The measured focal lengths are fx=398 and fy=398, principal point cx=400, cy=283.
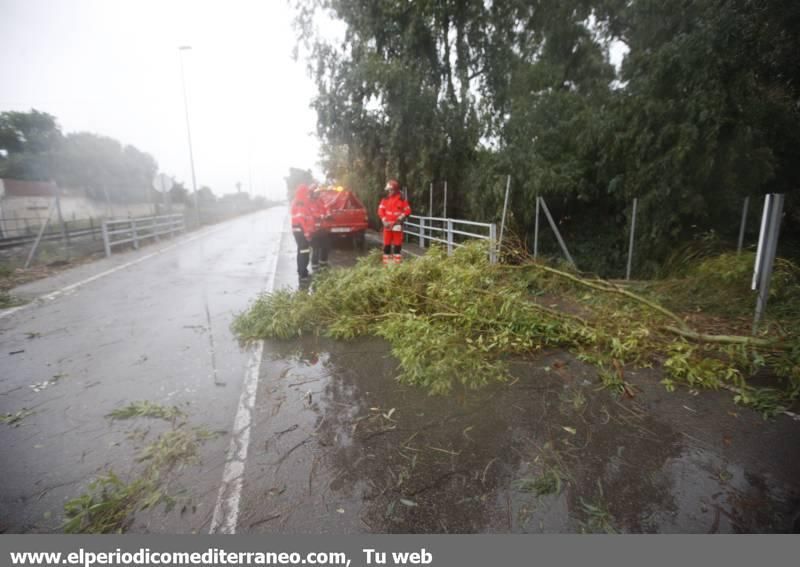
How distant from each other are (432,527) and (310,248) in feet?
22.7

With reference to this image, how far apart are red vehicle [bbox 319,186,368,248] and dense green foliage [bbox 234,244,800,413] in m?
6.86

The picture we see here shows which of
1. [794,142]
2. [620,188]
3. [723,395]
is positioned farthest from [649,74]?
[723,395]

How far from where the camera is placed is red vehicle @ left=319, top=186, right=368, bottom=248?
42.1ft

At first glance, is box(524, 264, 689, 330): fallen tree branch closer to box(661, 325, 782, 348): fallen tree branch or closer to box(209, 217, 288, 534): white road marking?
box(661, 325, 782, 348): fallen tree branch

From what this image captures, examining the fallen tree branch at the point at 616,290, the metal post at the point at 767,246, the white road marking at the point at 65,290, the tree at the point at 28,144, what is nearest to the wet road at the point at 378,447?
the fallen tree branch at the point at 616,290

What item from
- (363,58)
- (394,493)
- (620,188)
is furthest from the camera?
(363,58)

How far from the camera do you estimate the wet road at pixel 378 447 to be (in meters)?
2.17

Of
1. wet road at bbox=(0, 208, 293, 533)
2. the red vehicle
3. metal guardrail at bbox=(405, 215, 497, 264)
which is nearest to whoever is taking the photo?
wet road at bbox=(0, 208, 293, 533)

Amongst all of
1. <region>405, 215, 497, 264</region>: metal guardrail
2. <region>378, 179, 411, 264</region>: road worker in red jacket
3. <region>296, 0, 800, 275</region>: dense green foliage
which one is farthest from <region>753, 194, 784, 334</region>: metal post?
<region>378, 179, 411, 264</region>: road worker in red jacket

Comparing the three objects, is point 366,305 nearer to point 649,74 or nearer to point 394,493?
point 394,493

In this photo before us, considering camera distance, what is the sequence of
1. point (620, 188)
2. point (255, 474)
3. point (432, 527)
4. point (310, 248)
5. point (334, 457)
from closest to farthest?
point (432, 527)
point (255, 474)
point (334, 457)
point (310, 248)
point (620, 188)

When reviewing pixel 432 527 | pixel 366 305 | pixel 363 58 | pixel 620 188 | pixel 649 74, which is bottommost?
pixel 432 527

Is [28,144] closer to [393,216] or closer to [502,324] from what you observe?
[393,216]

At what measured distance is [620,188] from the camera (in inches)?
357
